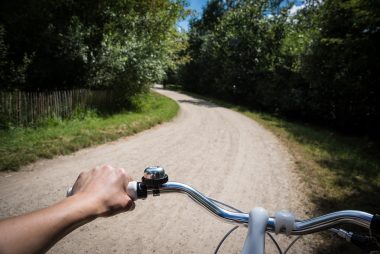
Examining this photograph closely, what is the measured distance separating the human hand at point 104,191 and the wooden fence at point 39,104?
9.54m

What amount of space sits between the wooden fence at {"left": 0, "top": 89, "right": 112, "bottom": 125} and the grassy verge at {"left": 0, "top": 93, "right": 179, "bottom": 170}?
1.80 ft

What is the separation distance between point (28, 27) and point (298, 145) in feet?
40.9

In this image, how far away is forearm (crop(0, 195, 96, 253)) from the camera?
972 millimetres

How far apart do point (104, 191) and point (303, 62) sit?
56.3ft

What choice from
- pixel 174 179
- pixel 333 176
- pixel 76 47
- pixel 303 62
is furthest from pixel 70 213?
pixel 303 62

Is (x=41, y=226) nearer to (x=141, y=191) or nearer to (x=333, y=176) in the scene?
(x=141, y=191)

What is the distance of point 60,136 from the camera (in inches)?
326

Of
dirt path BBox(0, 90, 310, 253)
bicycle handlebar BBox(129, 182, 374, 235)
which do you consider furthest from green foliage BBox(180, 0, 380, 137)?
bicycle handlebar BBox(129, 182, 374, 235)

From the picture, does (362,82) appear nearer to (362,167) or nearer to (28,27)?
(362,167)

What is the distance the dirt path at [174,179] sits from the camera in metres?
3.94

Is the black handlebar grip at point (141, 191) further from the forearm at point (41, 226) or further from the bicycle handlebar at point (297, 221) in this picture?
the forearm at point (41, 226)

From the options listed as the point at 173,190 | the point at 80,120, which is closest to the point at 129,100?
the point at 80,120

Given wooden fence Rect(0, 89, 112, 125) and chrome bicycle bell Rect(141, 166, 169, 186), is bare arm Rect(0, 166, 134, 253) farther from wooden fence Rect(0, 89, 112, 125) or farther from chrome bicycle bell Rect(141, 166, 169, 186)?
wooden fence Rect(0, 89, 112, 125)

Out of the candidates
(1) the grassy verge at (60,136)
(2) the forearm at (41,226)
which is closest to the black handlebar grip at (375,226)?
(2) the forearm at (41,226)
